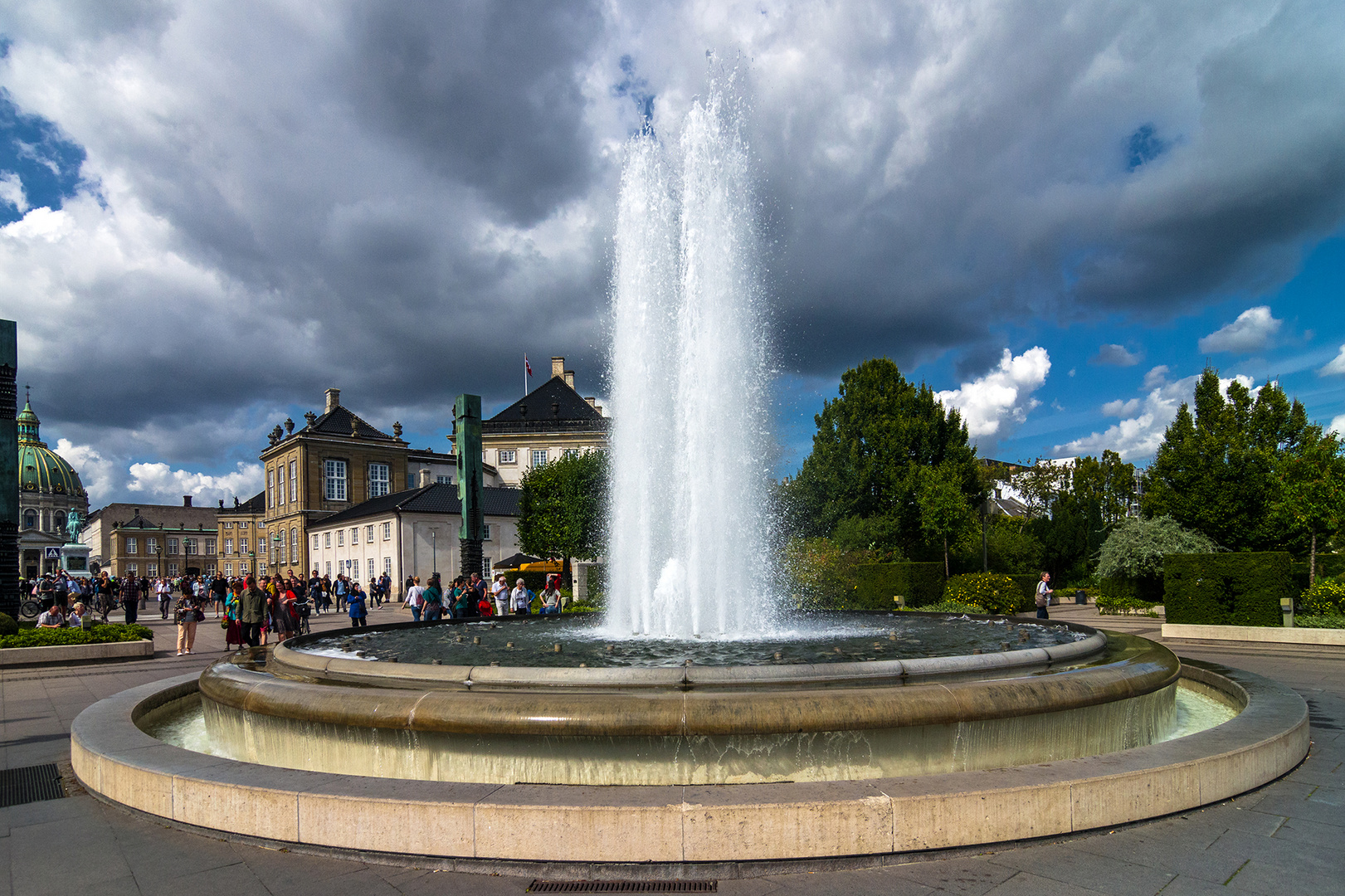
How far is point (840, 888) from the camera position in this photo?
4320 millimetres

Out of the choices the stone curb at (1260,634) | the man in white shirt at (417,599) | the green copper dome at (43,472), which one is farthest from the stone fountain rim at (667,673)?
the green copper dome at (43,472)

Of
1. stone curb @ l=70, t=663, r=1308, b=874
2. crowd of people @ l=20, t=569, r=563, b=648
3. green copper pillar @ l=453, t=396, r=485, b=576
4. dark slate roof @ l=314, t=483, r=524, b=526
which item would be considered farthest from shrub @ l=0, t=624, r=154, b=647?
dark slate roof @ l=314, t=483, r=524, b=526

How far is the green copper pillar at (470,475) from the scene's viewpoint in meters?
24.7

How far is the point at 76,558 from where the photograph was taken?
66.8m

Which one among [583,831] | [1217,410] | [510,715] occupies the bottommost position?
[583,831]

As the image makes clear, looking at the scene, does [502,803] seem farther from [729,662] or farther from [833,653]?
[833,653]

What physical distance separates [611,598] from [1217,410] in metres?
48.0

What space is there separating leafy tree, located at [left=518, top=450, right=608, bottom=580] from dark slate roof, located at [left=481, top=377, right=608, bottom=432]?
29.6 metres

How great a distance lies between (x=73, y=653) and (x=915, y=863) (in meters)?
20.7

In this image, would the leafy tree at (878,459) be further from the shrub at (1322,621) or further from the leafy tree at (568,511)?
the shrub at (1322,621)

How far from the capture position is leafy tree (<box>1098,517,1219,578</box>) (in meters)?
33.8

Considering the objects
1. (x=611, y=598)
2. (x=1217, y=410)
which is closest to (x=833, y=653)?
(x=611, y=598)

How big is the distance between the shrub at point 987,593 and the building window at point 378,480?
67642 millimetres

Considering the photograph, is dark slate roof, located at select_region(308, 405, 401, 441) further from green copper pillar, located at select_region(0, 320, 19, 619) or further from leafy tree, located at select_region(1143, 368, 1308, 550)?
leafy tree, located at select_region(1143, 368, 1308, 550)
